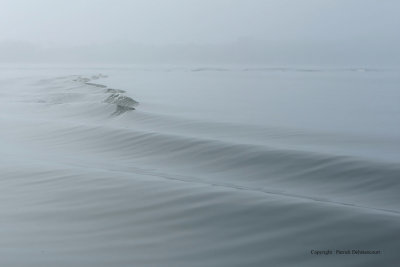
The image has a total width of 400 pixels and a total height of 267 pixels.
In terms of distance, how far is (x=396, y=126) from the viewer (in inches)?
653

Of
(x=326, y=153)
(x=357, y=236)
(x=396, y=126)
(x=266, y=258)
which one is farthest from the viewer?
(x=396, y=126)

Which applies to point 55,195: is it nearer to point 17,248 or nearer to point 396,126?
point 17,248

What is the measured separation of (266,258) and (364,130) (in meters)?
11.6

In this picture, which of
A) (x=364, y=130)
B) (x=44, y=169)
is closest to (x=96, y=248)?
(x=44, y=169)

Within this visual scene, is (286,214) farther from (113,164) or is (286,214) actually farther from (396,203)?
(113,164)

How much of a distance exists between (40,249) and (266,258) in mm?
2512

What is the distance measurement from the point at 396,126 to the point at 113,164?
11.2m

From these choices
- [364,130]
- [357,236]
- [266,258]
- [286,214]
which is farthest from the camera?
[364,130]

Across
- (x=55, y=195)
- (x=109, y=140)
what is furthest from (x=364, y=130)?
(x=55, y=195)

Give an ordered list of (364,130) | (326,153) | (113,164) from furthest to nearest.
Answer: (364,130), (326,153), (113,164)

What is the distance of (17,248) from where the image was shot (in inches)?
205

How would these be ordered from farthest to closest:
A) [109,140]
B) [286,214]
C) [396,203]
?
[109,140]
[396,203]
[286,214]

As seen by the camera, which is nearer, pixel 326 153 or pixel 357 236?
pixel 357 236

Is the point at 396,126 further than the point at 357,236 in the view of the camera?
Yes
